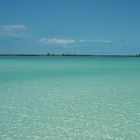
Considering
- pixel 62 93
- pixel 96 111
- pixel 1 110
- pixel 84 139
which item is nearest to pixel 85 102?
pixel 96 111

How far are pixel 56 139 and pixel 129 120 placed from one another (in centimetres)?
192

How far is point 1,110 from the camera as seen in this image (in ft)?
21.5

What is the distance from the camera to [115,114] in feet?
20.4

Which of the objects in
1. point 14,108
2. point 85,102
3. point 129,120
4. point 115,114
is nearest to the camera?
point 129,120

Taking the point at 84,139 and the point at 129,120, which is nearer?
the point at 84,139

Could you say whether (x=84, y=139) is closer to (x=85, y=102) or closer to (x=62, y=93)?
(x=85, y=102)

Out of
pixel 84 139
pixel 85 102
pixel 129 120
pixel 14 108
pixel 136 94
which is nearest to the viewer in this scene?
pixel 84 139

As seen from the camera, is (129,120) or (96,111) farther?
(96,111)

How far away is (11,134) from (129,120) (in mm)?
2570

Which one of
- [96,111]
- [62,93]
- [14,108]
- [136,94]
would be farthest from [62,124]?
[136,94]

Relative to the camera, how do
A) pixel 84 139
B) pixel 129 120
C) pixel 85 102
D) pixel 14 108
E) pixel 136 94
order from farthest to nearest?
pixel 136 94, pixel 85 102, pixel 14 108, pixel 129 120, pixel 84 139

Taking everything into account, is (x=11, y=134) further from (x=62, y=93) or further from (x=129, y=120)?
(x=62, y=93)

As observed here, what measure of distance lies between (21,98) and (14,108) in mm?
1405

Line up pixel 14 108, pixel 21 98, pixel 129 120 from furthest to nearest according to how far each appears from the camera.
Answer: pixel 21 98
pixel 14 108
pixel 129 120
